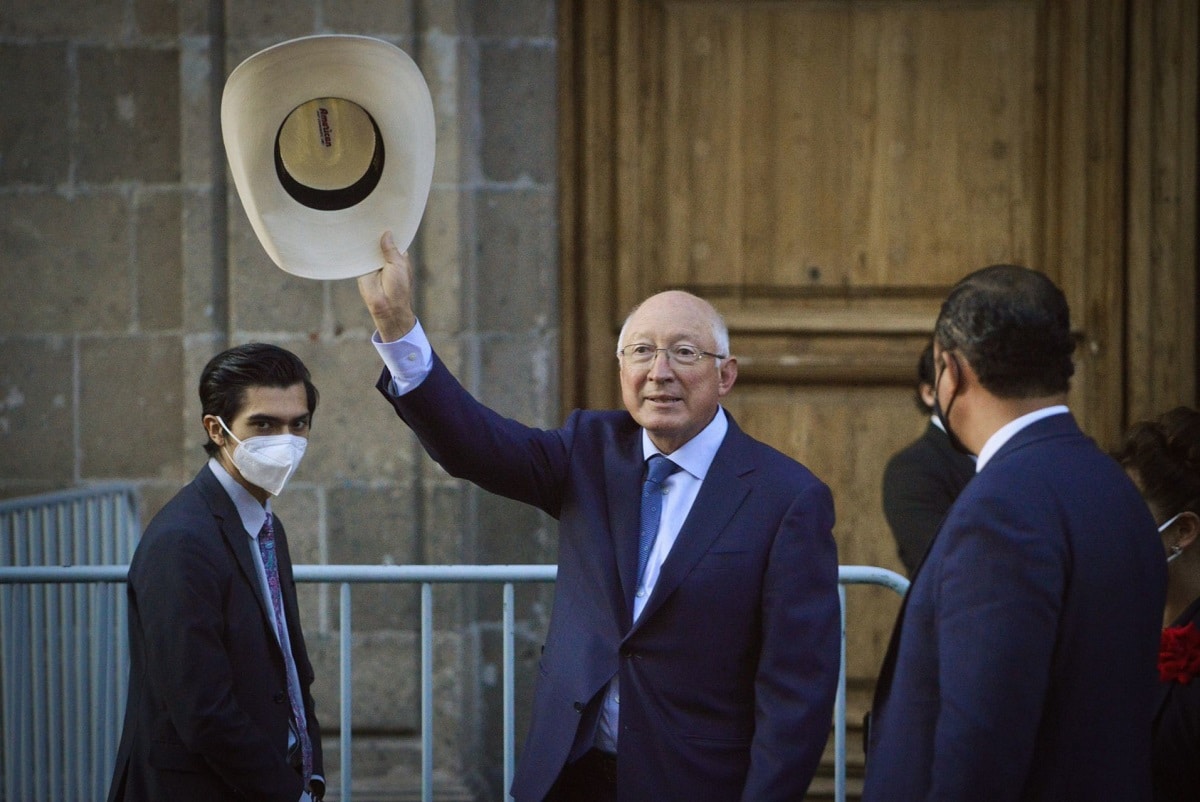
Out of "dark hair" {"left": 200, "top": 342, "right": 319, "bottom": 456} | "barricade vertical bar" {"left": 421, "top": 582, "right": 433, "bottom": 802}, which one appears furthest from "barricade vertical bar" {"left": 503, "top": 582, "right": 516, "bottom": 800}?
"dark hair" {"left": 200, "top": 342, "right": 319, "bottom": 456}

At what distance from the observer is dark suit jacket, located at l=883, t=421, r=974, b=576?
404 centimetres

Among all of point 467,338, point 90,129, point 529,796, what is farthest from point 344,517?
point 529,796

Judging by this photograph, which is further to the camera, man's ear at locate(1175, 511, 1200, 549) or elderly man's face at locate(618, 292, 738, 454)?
elderly man's face at locate(618, 292, 738, 454)

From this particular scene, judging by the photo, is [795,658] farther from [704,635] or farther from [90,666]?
[90,666]

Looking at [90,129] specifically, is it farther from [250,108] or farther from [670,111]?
[250,108]

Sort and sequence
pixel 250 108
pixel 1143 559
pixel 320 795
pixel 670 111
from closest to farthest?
1. pixel 1143 559
2. pixel 250 108
3. pixel 320 795
4. pixel 670 111

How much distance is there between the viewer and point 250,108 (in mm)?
2498

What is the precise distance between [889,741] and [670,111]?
133 inches

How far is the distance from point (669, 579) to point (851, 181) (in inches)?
111

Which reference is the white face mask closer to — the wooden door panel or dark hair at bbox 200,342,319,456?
dark hair at bbox 200,342,319,456

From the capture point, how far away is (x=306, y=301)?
479cm

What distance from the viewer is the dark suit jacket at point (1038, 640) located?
76.4 inches

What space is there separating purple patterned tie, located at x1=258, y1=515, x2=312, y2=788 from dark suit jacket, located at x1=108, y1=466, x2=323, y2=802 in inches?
Result: 2.4

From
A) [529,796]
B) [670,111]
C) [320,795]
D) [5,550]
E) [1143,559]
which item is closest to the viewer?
[1143,559]
